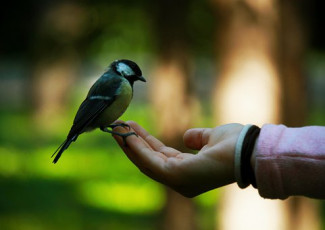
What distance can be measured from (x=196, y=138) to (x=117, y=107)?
0.46 metres

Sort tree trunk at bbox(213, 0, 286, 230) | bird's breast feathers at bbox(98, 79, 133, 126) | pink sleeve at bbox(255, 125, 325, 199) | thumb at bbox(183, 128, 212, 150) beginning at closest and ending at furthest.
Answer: pink sleeve at bbox(255, 125, 325, 199) < thumb at bbox(183, 128, 212, 150) < bird's breast feathers at bbox(98, 79, 133, 126) < tree trunk at bbox(213, 0, 286, 230)

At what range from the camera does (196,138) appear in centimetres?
262

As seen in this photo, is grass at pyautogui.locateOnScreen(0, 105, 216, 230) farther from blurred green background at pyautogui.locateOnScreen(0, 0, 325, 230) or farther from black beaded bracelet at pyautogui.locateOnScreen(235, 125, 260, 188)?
black beaded bracelet at pyautogui.locateOnScreen(235, 125, 260, 188)

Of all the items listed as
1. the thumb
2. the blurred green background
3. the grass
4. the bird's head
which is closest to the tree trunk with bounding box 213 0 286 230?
the blurred green background

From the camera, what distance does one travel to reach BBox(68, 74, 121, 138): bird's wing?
9.57 ft

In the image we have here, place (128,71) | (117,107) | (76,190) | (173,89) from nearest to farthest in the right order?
(117,107)
(128,71)
(173,89)
(76,190)

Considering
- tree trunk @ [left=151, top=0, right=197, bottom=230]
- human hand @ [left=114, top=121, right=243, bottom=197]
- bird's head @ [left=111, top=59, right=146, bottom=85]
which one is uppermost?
bird's head @ [left=111, top=59, right=146, bottom=85]

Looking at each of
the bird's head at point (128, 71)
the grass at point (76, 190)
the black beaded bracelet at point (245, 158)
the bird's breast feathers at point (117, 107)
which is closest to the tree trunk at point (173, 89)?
the grass at point (76, 190)

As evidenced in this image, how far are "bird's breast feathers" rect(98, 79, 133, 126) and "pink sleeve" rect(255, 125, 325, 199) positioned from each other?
33.0 inches

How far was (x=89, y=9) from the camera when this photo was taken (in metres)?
13.9

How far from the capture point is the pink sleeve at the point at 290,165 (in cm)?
218

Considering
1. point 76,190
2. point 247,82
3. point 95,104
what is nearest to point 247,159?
point 95,104

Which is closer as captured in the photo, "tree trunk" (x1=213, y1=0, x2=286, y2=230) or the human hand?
the human hand

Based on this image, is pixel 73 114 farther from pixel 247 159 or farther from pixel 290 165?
pixel 290 165
